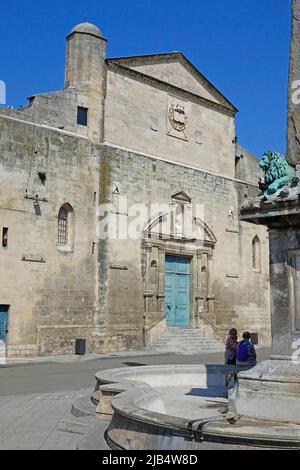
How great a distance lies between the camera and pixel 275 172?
618 centimetres

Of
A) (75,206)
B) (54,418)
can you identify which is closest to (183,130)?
(75,206)

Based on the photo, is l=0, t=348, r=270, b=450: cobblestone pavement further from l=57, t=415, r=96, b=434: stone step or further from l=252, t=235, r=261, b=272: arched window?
l=252, t=235, r=261, b=272: arched window

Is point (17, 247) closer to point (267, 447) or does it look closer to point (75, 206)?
point (75, 206)

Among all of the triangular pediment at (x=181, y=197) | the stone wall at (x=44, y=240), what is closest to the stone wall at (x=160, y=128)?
the triangular pediment at (x=181, y=197)

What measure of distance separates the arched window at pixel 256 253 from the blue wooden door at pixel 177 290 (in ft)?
15.6

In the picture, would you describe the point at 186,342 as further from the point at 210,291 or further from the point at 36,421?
the point at 36,421

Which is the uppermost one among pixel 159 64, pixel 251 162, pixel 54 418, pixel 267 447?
pixel 159 64

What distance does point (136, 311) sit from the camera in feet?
75.1

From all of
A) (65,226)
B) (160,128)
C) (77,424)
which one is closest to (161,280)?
(65,226)

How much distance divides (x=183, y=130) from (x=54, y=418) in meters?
20.1

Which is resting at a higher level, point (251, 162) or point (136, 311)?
point (251, 162)

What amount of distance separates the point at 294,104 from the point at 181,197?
19.1 meters

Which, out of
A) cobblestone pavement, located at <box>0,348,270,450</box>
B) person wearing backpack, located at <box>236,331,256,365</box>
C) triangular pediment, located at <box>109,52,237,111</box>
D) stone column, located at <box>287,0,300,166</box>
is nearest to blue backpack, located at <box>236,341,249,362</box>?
person wearing backpack, located at <box>236,331,256,365</box>

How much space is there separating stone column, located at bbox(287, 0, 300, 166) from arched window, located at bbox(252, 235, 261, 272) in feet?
75.0
